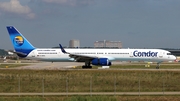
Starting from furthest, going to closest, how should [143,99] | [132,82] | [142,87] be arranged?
[132,82] → [142,87] → [143,99]

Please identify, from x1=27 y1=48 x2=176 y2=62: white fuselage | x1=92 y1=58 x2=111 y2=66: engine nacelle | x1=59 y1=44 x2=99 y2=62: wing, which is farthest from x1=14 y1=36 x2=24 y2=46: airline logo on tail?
x1=92 y1=58 x2=111 y2=66: engine nacelle

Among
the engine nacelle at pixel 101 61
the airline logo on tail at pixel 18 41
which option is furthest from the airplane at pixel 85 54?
the engine nacelle at pixel 101 61

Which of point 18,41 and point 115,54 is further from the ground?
point 18,41

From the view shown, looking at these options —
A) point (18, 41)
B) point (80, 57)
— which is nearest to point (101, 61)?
point (80, 57)

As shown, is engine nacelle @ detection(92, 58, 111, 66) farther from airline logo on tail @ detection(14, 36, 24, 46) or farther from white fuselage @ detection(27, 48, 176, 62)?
airline logo on tail @ detection(14, 36, 24, 46)

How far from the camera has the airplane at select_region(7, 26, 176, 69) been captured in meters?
54.5

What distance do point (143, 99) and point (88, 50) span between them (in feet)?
116

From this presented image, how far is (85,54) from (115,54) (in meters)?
5.29

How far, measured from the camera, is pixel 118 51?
54.7 meters

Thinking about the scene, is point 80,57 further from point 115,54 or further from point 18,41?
point 18,41

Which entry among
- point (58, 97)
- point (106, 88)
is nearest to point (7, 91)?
point (58, 97)

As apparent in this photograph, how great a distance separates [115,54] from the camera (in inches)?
2158

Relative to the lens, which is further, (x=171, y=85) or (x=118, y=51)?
(x=118, y=51)

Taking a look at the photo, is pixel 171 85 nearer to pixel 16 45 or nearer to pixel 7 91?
pixel 7 91
